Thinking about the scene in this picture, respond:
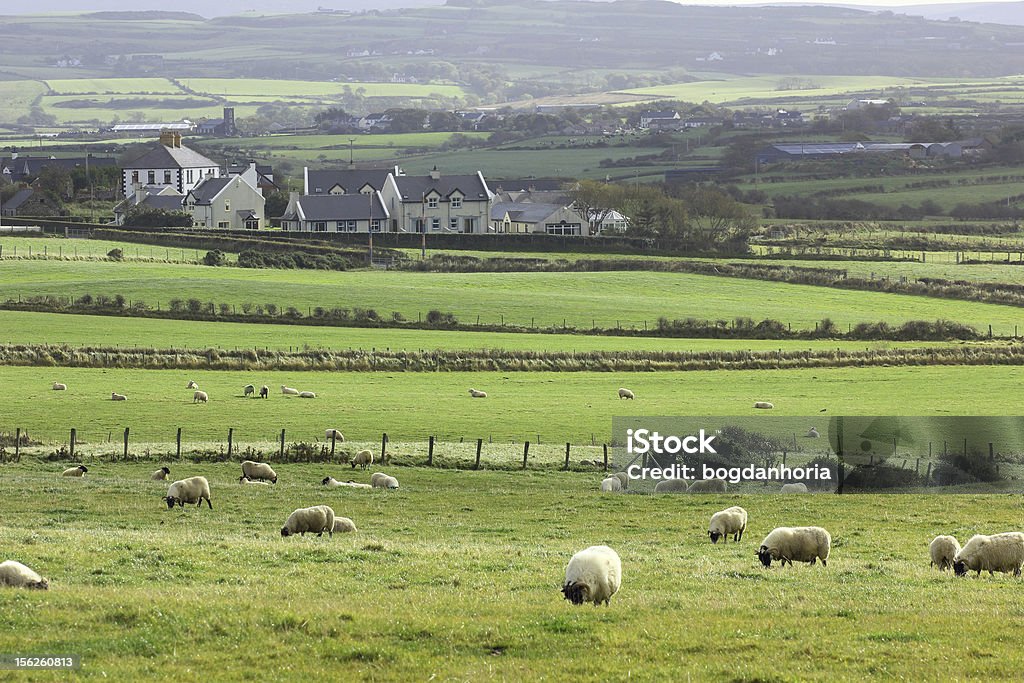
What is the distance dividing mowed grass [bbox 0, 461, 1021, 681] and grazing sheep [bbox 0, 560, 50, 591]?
402 millimetres

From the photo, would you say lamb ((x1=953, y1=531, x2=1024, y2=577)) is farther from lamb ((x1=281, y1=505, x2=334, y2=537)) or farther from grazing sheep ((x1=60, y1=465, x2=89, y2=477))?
grazing sheep ((x1=60, y1=465, x2=89, y2=477))

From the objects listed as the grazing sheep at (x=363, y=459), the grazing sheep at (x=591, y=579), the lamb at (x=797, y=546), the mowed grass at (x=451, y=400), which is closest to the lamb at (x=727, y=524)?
the lamb at (x=797, y=546)

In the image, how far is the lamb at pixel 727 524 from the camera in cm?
2239

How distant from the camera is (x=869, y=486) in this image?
97.4ft

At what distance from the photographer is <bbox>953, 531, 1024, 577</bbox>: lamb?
61.0 ft

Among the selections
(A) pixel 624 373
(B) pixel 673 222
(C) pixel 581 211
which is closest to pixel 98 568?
(A) pixel 624 373

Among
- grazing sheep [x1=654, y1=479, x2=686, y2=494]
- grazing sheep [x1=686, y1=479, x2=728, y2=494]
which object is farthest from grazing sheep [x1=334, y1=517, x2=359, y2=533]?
grazing sheep [x1=686, y1=479, x2=728, y2=494]

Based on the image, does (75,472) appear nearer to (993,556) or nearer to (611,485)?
(611,485)

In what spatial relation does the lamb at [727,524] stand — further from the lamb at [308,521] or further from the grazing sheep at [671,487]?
the lamb at [308,521]

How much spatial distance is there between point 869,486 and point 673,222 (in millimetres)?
75134

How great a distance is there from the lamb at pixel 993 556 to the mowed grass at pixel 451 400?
18.7 meters

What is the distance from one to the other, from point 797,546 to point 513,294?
5504 centimetres

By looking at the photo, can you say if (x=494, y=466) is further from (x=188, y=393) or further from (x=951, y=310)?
(x=951, y=310)

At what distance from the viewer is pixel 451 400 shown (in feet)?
145
